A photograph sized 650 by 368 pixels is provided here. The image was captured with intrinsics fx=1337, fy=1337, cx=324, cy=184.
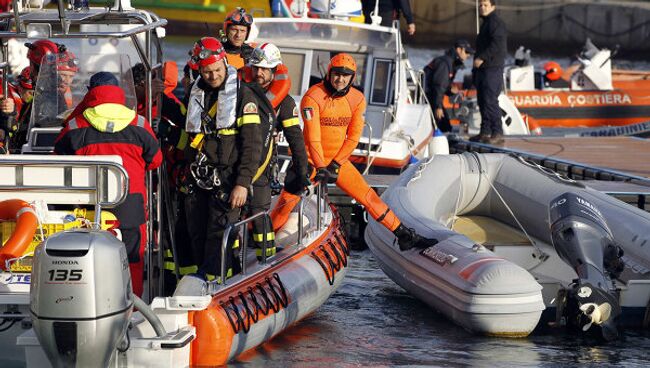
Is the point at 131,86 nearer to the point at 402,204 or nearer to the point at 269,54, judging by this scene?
the point at 269,54

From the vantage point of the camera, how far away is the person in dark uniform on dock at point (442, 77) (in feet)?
59.5

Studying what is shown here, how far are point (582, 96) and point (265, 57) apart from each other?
47.3ft

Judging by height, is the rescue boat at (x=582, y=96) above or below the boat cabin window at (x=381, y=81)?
below

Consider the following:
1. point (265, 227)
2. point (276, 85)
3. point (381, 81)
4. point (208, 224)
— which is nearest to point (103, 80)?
point (208, 224)

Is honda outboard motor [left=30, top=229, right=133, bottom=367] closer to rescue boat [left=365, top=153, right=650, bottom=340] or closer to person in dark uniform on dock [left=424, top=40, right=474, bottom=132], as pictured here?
rescue boat [left=365, top=153, right=650, bottom=340]

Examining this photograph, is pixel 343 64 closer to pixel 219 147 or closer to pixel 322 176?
pixel 322 176

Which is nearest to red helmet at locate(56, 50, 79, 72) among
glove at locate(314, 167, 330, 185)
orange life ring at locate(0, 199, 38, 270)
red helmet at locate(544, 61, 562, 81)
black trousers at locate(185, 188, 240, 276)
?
black trousers at locate(185, 188, 240, 276)

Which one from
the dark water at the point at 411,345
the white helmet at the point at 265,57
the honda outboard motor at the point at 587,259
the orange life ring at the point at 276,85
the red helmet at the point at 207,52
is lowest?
the dark water at the point at 411,345

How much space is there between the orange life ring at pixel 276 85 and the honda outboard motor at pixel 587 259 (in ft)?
6.62

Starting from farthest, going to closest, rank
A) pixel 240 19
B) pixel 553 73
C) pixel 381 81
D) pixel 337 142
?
pixel 553 73, pixel 381 81, pixel 337 142, pixel 240 19

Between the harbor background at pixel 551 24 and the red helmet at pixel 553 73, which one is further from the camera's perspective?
the harbor background at pixel 551 24

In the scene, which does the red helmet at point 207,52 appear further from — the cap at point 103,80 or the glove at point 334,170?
the glove at point 334,170

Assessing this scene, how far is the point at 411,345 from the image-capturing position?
798cm

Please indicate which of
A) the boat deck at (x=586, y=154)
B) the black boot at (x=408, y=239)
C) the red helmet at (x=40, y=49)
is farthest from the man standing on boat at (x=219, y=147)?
the boat deck at (x=586, y=154)
